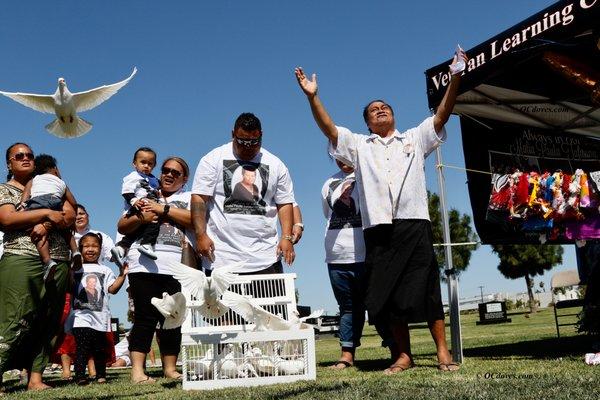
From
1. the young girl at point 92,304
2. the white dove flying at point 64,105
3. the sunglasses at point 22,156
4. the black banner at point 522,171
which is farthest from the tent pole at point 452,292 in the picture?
the sunglasses at point 22,156

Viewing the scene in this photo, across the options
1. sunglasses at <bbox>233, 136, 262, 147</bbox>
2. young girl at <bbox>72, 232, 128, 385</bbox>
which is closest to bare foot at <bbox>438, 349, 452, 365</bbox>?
sunglasses at <bbox>233, 136, 262, 147</bbox>

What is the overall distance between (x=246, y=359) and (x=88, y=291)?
295 centimetres

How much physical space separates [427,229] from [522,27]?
5.87 feet

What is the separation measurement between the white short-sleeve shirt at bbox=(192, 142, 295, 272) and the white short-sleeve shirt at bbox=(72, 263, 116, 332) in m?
2.31

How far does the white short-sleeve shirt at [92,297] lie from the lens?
20.7 feet

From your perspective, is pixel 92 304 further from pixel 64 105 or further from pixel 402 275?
pixel 402 275

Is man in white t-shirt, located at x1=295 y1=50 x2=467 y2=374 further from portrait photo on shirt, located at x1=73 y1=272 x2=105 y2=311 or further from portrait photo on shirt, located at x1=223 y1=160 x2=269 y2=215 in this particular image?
portrait photo on shirt, located at x1=73 y1=272 x2=105 y2=311

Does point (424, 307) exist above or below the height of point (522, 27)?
below

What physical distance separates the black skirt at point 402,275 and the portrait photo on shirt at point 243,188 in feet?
2.94

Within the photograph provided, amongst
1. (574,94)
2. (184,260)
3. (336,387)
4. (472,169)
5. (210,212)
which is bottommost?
(336,387)

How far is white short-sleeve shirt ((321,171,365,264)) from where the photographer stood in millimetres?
5609

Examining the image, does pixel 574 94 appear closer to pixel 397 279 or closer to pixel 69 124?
pixel 397 279

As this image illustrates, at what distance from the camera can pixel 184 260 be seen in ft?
15.8

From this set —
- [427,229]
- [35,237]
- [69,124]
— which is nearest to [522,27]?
[427,229]
